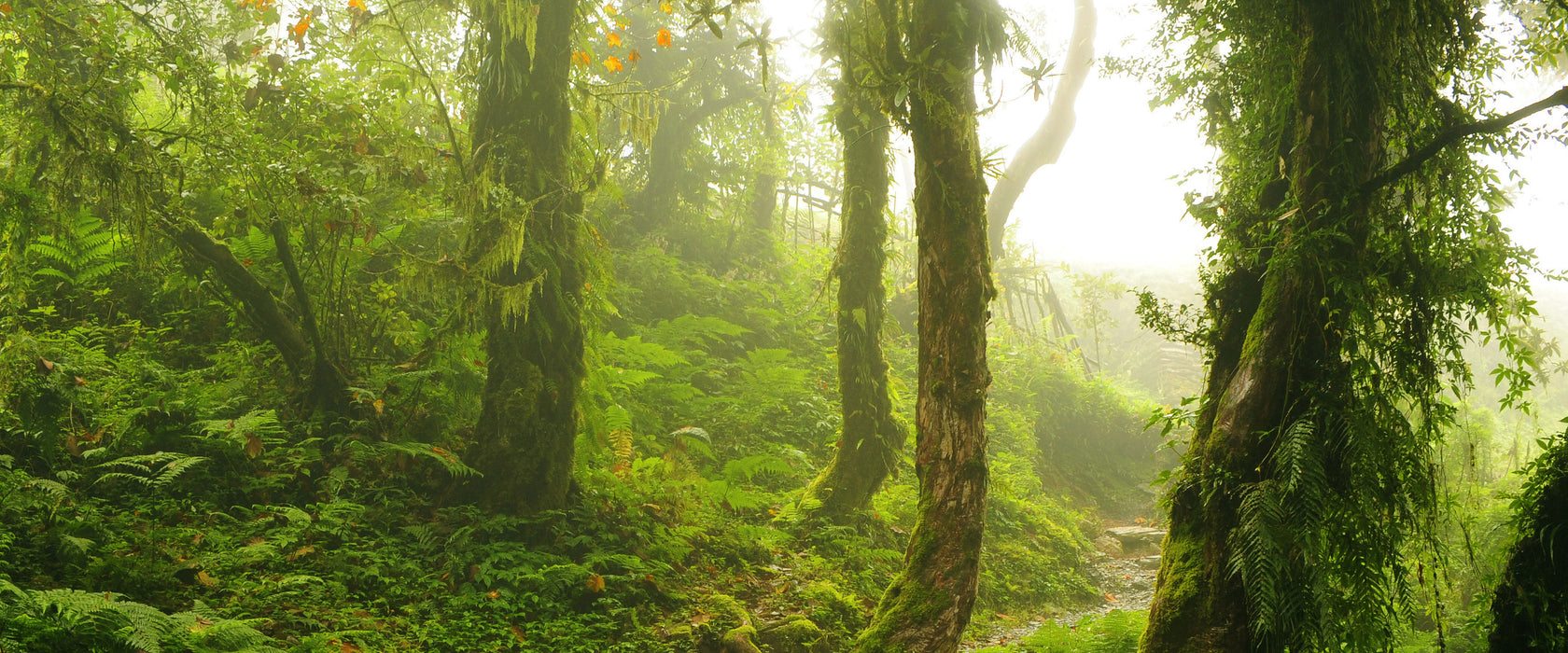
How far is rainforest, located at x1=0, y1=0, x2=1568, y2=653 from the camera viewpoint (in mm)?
3324

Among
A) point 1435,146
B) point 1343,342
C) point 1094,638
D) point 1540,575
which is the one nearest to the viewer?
point 1540,575

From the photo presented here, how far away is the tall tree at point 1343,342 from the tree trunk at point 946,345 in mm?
1255

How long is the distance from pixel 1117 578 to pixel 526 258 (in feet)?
26.1

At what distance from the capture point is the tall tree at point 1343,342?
3.23 metres

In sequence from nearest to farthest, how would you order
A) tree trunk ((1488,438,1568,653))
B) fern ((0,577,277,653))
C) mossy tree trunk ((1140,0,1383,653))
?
tree trunk ((1488,438,1568,653)) → fern ((0,577,277,653)) → mossy tree trunk ((1140,0,1383,653))

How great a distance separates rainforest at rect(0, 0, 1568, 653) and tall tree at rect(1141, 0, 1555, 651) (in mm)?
20

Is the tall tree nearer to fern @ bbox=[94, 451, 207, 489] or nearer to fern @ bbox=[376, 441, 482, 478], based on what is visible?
fern @ bbox=[376, 441, 482, 478]

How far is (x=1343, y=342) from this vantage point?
10.8 ft

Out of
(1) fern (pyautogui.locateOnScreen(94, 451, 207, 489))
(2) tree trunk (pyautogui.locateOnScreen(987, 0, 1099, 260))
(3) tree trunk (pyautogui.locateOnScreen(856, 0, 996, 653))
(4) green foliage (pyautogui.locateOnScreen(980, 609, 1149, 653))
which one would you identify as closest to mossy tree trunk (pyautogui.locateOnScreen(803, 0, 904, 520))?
(4) green foliage (pyautogui.locateOnScreen(980, 609, 1149, 653))

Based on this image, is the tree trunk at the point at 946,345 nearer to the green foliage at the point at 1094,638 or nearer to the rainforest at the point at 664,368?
the rainforest at the point at 664,368

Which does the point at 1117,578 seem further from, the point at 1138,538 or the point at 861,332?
the point at 861,332

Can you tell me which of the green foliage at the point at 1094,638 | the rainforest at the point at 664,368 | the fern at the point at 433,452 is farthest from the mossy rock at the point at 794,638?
the fern at the point at 433,452

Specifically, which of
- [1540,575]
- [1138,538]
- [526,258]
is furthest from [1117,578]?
[526,258]

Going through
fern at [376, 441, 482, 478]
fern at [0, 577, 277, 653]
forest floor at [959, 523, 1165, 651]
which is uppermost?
fern at [376, 441, 482, 478]
